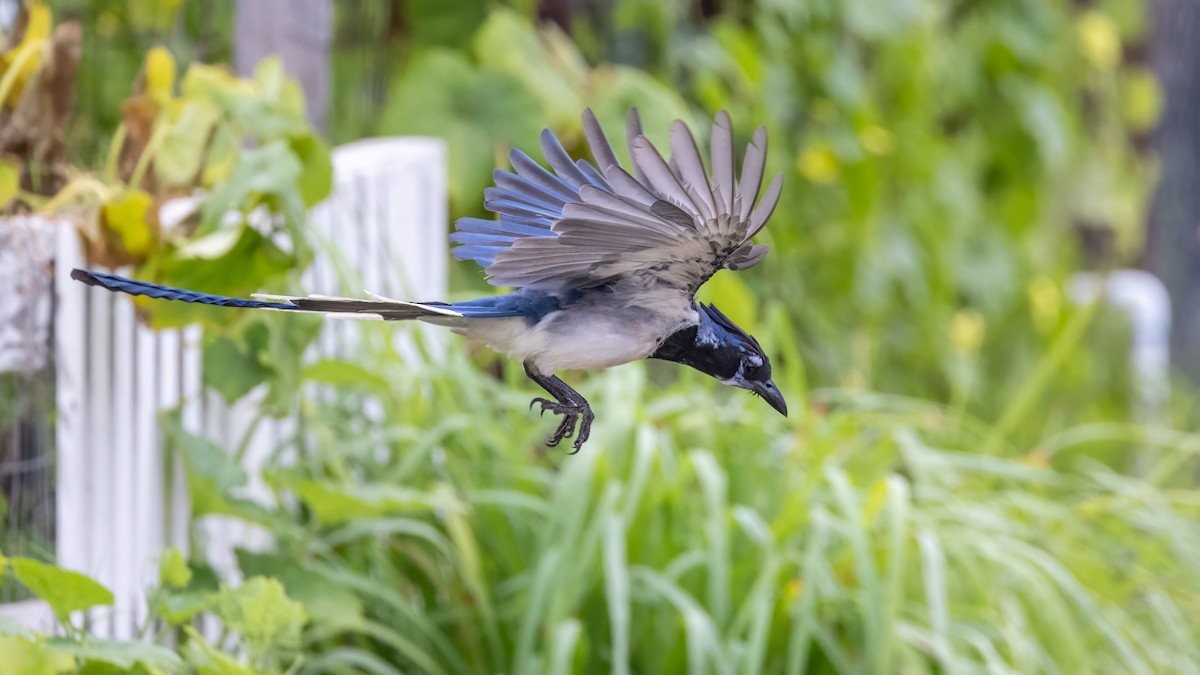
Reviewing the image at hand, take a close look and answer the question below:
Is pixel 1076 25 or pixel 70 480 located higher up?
pixel 1076 25

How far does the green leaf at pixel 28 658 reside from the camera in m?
1.48

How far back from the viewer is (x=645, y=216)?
42.5 inches

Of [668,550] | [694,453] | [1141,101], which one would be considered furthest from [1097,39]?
[668,550]

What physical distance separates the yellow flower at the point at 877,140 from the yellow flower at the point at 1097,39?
133cm

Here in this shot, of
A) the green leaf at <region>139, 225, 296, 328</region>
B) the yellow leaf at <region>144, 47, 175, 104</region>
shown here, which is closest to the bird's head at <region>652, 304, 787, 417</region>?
the green leaf at <region>139, 225, 296, 328</region>

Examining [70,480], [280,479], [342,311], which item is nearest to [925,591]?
[280,479]

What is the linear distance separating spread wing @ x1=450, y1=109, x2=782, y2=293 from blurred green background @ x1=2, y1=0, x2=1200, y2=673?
2.51 ft

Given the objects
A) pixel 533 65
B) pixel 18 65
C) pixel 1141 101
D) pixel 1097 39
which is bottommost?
pixel 18 65

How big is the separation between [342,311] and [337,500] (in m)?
1.21

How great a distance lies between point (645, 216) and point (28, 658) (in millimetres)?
880

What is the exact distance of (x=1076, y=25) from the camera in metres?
5.92

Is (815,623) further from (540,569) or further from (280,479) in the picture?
(280,479)

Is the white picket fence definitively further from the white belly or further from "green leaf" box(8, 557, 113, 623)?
the white belly

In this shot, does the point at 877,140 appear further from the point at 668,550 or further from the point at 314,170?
the point at 314,170
